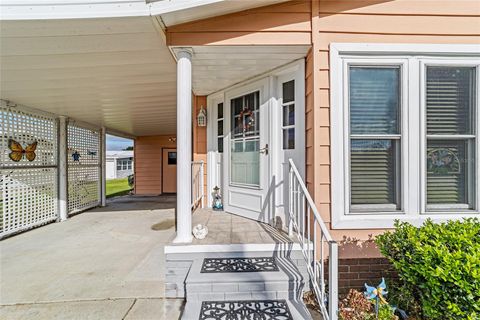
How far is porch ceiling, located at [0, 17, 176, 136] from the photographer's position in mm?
2158

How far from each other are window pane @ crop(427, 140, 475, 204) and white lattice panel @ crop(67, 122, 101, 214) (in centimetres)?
704

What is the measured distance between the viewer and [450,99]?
2.46 metres

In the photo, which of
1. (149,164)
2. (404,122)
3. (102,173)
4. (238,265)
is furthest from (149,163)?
(404,122)

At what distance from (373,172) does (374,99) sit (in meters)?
0.75

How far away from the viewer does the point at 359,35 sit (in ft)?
7.89

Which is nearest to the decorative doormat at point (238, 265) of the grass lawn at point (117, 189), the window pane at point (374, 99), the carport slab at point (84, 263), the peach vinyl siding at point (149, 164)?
the carport slab at point (84, 263)

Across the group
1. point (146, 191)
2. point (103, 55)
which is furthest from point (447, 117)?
point (146, 191)

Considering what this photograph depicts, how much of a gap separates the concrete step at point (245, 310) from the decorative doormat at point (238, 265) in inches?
10.1

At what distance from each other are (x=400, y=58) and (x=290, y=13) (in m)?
1.20

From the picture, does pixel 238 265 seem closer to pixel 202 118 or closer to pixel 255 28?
pixel 255 28

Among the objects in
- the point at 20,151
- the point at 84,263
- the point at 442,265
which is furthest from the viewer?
the point at 20,151

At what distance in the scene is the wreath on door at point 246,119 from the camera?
137 inches

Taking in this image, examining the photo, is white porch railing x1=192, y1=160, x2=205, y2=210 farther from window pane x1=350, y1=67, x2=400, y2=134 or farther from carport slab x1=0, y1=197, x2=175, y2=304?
window pane x1=350, y1=67, x2=400, y2=134

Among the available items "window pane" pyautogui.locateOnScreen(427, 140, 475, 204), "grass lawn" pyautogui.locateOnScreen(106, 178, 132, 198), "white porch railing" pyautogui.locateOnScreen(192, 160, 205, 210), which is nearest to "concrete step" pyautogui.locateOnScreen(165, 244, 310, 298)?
"window pane" pyautogui.locateOnScreen(427, 140, 475, 204)
